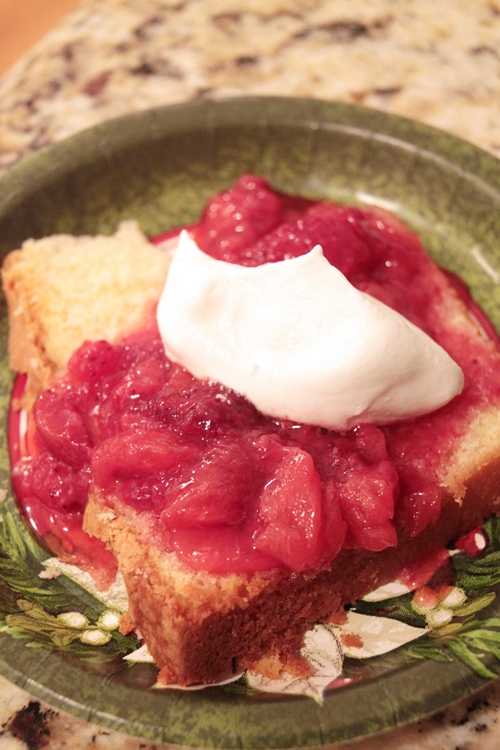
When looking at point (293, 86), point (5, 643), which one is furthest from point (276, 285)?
point (293, 86)

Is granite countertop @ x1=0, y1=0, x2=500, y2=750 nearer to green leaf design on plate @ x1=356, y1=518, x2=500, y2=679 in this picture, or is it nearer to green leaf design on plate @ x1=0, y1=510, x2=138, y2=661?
green leaf design on plate @ x1=0, y1=510, x2=138, y2=661

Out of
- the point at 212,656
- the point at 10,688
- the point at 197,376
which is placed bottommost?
the point at 212,656

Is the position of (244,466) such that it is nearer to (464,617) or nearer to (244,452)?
(244,452)

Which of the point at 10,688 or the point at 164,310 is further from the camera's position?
the point at 164,310

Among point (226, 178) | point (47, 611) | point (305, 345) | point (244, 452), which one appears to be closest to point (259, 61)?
point (226, 178)

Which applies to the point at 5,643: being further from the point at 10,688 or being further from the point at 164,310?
the point at 164,310

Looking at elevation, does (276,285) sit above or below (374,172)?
above
